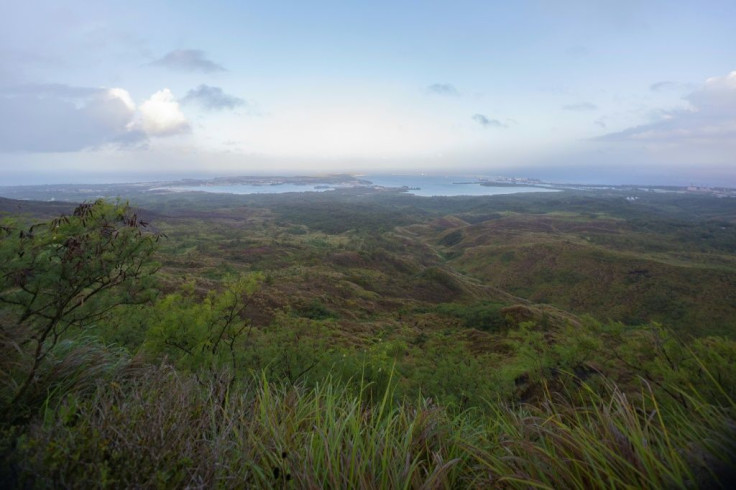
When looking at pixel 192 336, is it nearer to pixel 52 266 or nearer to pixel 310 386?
pixel 310 386

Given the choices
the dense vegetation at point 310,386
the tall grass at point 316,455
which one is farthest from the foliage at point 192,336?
the tall grass at point 316,455

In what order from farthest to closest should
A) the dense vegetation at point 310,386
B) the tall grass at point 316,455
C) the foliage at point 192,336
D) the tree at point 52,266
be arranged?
the foliage at point 192,336 < the tree at point 52,266 < the dense vegetation at point 310,386 < the tall grass at point 316,455

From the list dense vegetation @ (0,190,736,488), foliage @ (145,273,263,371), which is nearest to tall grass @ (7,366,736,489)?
dense vegetation @ (0,190,736,488)

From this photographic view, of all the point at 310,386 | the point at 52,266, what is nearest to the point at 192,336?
the point at 310,386

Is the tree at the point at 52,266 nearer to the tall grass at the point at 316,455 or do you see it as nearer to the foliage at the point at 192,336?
the tall grass at the point at 316,455

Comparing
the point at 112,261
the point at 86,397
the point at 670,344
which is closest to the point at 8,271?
the point at 112,261

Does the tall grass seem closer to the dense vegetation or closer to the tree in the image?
the dense vegetation

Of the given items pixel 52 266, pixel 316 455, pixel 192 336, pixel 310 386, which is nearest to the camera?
pixel 316 455

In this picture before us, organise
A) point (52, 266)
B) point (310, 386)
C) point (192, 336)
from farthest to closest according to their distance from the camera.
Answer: point (310, 386) → point (192, 336) → point (52, 266)

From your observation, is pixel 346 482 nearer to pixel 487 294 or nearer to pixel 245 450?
pixel 245 450

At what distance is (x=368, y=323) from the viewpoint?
19.3 m

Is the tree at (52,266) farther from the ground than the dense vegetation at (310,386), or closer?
farther from the ground

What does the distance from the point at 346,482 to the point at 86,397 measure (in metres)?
2.32

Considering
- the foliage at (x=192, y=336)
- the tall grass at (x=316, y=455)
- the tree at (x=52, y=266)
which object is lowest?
the foliage at (x=192, y=336)
